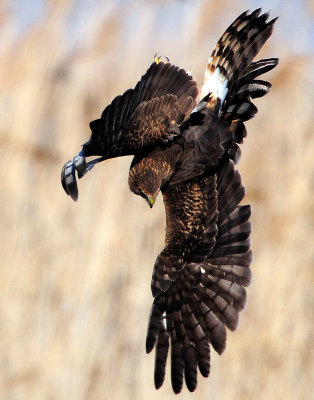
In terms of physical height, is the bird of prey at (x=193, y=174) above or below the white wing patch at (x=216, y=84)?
below

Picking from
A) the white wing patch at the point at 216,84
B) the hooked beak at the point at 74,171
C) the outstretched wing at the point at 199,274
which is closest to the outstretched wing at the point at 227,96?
the white wing patch at the point at 216,84

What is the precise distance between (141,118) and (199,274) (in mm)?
735

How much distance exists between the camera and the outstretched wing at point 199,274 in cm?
453

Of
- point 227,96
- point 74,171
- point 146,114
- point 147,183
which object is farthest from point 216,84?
point 74,171

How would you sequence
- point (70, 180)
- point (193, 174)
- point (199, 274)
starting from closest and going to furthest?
point (70, 180), point (193, 174), point (199, 274)

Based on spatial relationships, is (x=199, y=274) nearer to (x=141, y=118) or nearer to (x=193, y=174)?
(x=193, y=174)

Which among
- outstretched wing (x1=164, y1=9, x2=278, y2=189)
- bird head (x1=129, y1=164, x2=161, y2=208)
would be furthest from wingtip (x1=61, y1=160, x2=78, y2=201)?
outstretched wing (x1=164, y1=9, x2=278, y2=189)

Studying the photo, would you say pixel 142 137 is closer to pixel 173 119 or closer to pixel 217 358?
pixel 173 119

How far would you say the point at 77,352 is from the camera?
5176mm

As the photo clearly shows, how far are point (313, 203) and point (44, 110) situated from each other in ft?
4.38

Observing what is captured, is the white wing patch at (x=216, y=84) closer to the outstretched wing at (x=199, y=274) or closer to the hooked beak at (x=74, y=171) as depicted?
the outstretched wing at (x=199, y=274)

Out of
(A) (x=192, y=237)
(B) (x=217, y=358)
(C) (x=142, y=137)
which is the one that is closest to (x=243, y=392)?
(B) (x=217, y=358)

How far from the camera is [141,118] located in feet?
14.3

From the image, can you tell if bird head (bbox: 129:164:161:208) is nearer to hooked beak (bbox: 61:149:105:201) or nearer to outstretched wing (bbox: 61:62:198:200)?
outstretched wing (bbox: 61:62:198:200)
